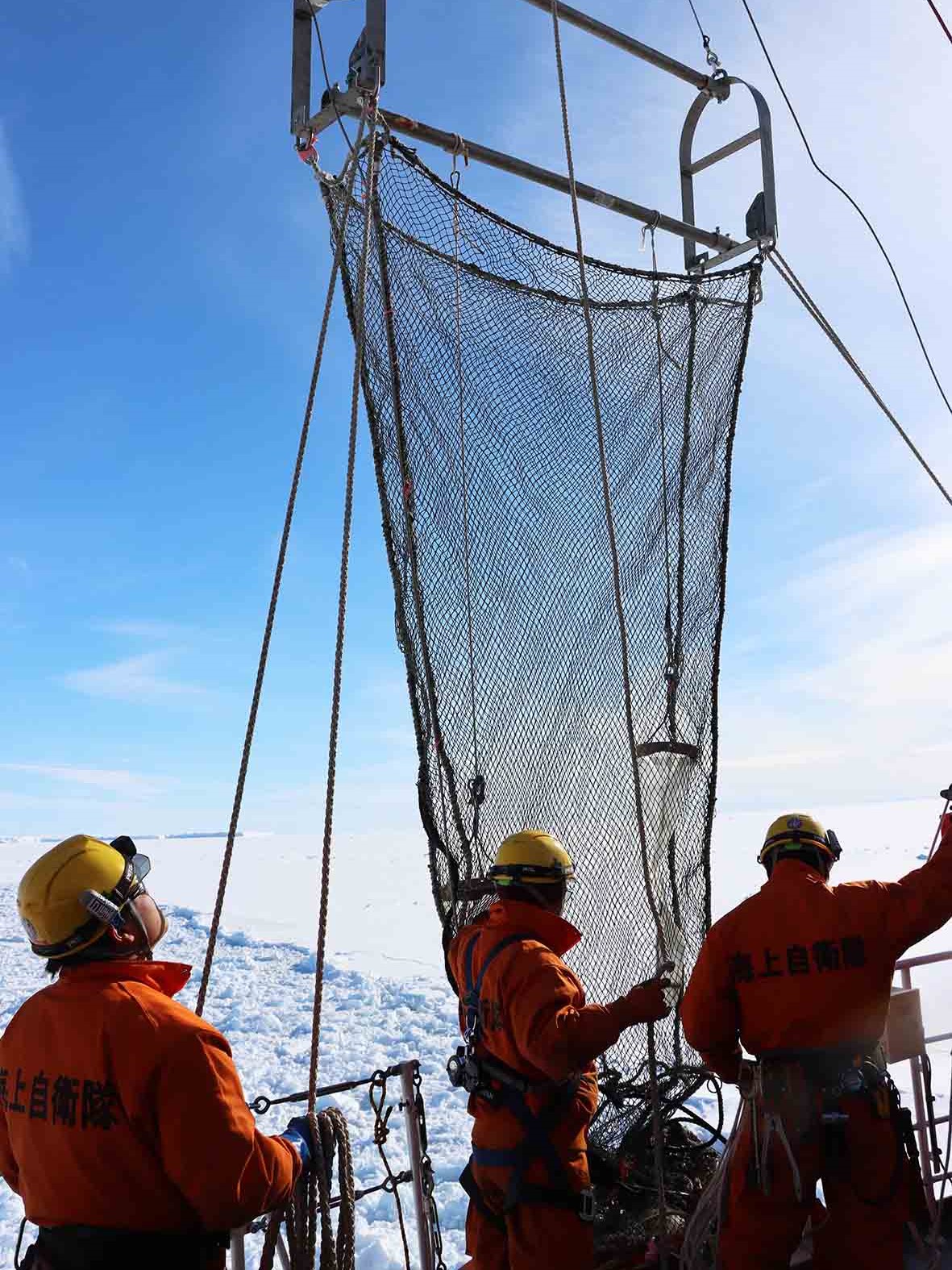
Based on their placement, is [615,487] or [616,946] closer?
[616,946]

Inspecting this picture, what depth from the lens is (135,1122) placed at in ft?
5.60

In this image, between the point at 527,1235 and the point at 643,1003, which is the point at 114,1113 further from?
the point at 527,1235

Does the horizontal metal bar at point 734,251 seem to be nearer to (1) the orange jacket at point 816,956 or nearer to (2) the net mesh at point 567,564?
(2) the net mesh at point 567,564

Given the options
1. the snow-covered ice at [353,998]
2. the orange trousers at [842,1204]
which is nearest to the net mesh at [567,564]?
the orange trousers at [842,1204]

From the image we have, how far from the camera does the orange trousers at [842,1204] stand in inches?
106

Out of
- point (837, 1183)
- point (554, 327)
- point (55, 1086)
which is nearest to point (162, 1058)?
point (55, 1086)

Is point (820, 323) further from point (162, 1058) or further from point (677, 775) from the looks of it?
point (162, 1058)

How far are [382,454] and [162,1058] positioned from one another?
208 centimetres

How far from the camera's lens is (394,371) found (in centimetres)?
330

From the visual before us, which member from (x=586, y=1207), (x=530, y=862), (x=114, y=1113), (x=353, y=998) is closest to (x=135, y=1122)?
(x=114, y=1113)

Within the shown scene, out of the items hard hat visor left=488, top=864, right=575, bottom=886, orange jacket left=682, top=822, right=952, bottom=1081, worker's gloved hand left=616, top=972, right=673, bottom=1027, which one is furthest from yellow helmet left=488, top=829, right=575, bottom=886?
orange jacket left=682, top=822, right=952, bottom=1081

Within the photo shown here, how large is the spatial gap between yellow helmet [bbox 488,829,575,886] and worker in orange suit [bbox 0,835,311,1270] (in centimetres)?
109

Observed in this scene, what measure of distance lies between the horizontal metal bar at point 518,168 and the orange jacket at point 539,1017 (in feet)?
8.36

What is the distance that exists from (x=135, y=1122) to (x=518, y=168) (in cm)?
343
